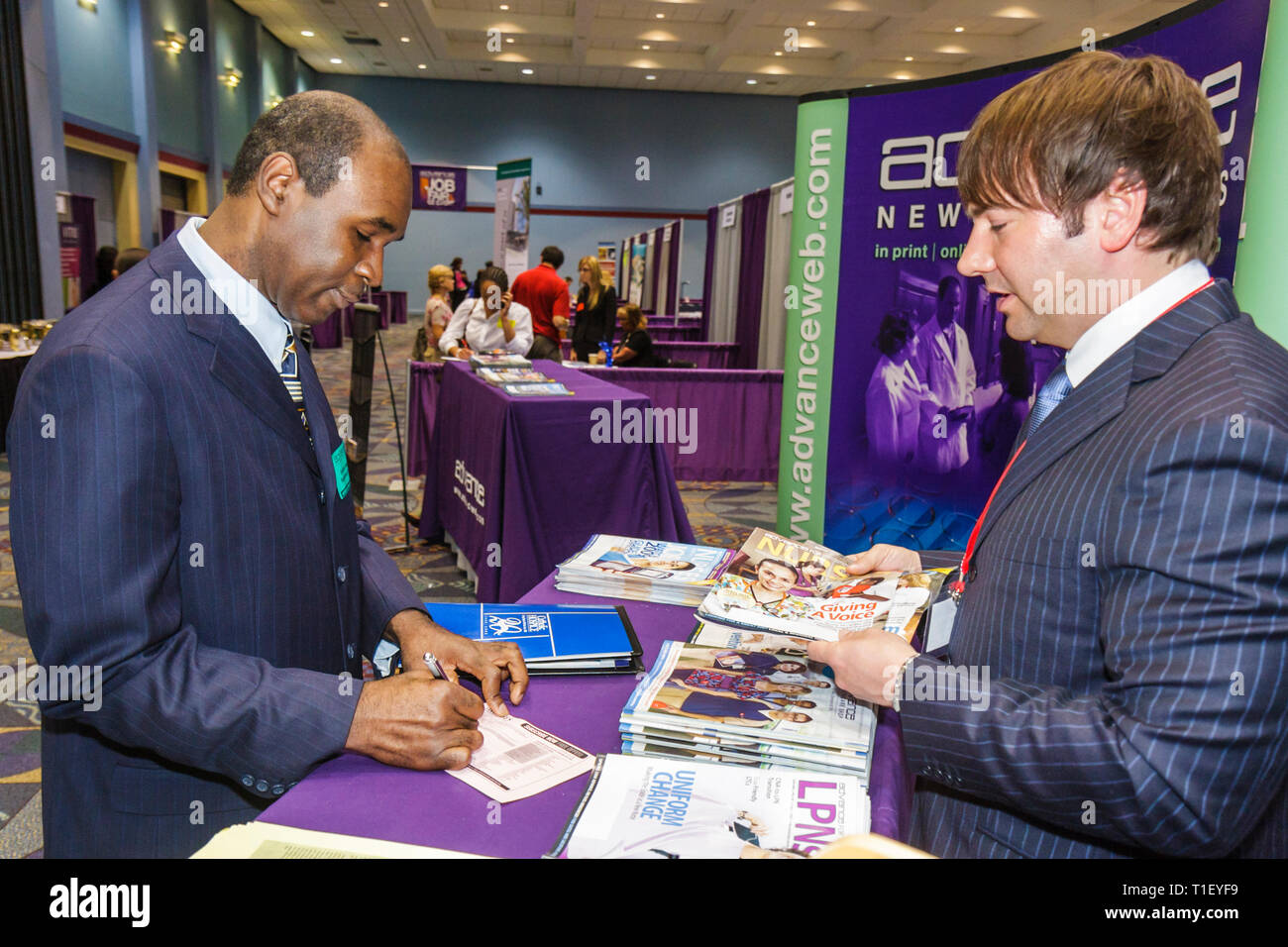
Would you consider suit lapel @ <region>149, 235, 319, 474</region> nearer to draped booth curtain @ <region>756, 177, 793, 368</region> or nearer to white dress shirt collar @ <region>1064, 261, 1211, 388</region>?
white dress shirt collar @ <region>1064, 261, 1211, 388</region>

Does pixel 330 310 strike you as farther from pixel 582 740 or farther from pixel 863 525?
pixel 863 525

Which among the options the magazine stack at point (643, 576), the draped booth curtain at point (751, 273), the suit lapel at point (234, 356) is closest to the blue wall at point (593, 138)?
the draped booth curtain at point (751, 273)

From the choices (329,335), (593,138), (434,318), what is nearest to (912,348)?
(434,318)

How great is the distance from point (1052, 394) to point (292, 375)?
3.41 feet

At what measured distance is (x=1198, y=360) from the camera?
0.86 metres

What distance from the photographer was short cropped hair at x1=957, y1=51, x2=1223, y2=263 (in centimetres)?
92

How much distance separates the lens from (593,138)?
19.8 m

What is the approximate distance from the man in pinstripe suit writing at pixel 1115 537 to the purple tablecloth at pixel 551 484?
281 cm

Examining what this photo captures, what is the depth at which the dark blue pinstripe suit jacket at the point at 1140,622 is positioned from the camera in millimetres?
749

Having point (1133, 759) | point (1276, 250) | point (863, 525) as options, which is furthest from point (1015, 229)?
point (863, 525)

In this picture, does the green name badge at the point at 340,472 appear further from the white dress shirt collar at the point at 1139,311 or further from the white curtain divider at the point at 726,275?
the white curtain divider at the point at 726,275

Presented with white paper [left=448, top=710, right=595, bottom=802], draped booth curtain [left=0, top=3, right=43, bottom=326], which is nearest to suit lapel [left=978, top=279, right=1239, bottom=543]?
white paper [left=448, top=710, right=595, bottom=802]

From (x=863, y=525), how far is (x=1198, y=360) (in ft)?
8.69

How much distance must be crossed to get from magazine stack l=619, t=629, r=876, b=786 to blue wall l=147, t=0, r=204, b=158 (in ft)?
43.8
